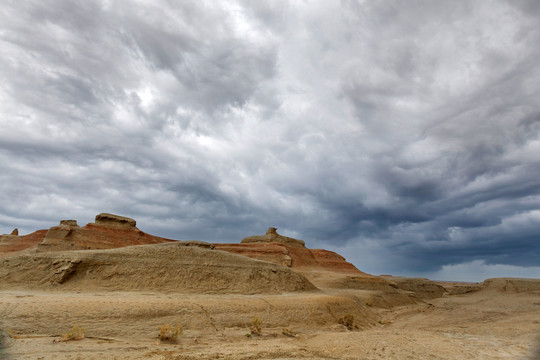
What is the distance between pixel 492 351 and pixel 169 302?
15.1 meters

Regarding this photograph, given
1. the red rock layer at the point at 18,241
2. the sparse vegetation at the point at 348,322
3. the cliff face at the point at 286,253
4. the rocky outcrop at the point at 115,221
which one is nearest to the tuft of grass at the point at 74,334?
the sparse vegetation at the point at 348,322

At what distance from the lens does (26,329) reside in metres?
12.5

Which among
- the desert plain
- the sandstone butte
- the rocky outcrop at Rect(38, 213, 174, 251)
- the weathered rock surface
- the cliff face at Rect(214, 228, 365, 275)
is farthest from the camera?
the cliff face at Rect(214, 228, 365, 275)

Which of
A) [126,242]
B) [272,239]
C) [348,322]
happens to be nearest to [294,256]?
[272,239]

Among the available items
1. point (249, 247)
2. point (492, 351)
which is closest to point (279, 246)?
point (249, 247)

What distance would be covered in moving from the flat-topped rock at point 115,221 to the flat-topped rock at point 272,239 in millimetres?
26059

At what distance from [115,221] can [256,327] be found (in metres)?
51.2

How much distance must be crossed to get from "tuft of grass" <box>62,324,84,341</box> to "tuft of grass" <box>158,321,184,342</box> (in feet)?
9.96

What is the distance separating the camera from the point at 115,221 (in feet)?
193

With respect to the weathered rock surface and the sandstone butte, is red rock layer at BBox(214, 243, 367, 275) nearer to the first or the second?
the sandstone butte

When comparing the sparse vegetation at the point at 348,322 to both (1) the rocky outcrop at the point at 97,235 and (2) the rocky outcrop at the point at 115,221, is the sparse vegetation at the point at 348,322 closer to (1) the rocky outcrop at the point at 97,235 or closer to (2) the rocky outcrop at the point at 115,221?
(1) the rocky outcrop at the point at 97,235

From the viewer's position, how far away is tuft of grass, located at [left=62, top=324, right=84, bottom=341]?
11883 mm

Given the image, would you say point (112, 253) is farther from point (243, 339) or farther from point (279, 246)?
point (279, 246)

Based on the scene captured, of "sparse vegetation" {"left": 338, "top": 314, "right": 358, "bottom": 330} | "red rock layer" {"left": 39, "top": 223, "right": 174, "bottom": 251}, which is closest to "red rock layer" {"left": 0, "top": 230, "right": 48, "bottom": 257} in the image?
"red rock layer" {"left": 39, "top": 223, "right": 174, "bottom": 251}
